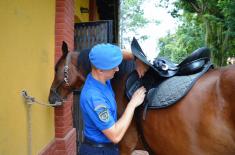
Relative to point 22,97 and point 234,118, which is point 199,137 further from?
point 22,97

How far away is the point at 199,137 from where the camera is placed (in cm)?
258

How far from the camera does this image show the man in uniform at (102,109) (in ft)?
8.00

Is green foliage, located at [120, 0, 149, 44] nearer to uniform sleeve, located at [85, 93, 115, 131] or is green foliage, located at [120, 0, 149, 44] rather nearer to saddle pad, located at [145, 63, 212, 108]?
saddle pad, located at [145, 63, 212, 108]

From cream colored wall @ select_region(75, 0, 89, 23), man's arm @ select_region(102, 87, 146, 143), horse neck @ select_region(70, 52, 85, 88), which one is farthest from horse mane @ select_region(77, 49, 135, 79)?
cream colored wall @ select_region(75, 0, 89, 23)

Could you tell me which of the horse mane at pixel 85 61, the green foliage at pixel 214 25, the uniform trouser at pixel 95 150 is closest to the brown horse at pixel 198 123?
the uniform trouser at pixel 95 150

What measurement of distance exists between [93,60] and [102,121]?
0.42 meters

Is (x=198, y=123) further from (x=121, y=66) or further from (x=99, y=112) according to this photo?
(x=121, y=66)

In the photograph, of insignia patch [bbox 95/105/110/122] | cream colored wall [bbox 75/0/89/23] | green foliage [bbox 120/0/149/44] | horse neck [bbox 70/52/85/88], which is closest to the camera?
insignia patch [bbox 95/105/110/122]

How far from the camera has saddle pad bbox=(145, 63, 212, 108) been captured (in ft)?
8.97

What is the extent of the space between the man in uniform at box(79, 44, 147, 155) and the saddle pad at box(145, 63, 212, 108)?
25 centimetres

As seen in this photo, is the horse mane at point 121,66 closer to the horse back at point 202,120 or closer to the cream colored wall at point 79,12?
the horse back at point 202,120

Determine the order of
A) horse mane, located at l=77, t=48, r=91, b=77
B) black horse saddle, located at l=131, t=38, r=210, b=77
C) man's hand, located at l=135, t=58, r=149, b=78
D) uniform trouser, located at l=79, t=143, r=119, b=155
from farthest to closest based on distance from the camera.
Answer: horse mane, located at l=77, t=48, r=91, b=77 < man's hand, located at l=135, t=58, r=149, b=78 < black horse saddle, located at l=131, t=38, r=210, b=77 < uniform trouser, located at l=79, t=143, r=119, b=155

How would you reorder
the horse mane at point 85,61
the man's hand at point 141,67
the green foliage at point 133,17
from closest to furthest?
the man's hand at point 141,67, the horse mane at point 85,61, the green foliage at point 133,17

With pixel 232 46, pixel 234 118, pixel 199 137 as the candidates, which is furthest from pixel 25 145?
pixel 232 46
